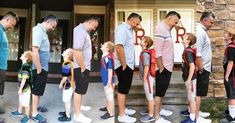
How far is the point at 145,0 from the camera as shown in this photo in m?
2.50

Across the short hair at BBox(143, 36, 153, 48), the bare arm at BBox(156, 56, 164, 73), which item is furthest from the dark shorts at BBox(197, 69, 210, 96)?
the short hair at BBox(143, 36, 153, 48)

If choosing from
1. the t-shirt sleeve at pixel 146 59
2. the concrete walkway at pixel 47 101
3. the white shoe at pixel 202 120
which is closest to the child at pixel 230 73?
the white shoe at pixel 202 120

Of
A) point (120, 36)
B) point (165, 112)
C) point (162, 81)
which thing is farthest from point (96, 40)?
point (165, 112)

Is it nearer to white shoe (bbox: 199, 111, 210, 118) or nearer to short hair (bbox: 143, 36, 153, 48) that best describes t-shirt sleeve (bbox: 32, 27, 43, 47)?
short hair (bbox: 143, 36, 153, 48)

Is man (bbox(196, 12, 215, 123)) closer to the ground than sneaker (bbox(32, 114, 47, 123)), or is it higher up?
higher up

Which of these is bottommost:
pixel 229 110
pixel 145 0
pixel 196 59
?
pixel 229 110

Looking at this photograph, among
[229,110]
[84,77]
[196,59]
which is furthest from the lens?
[229,110]

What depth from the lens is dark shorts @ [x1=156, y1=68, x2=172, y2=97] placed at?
96.1 inches

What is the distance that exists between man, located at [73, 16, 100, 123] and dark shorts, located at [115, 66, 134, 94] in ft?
1.05

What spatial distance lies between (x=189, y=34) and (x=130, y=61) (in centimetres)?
44

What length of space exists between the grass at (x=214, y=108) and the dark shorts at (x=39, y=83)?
4.41 ft

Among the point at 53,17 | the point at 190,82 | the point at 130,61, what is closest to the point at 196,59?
the point at 190,82

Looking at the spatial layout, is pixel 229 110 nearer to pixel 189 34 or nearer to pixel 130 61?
pixel 189 34

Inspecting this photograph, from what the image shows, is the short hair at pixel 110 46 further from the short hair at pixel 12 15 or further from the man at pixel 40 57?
the short hair at pixel 12 15
